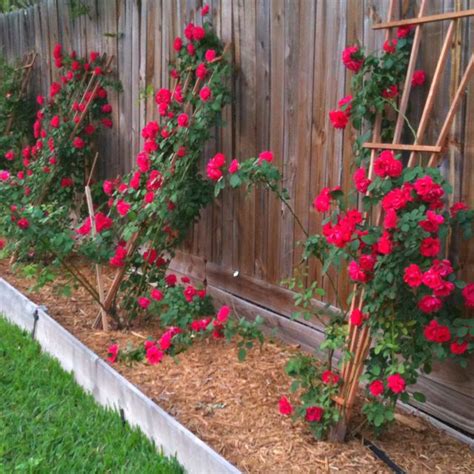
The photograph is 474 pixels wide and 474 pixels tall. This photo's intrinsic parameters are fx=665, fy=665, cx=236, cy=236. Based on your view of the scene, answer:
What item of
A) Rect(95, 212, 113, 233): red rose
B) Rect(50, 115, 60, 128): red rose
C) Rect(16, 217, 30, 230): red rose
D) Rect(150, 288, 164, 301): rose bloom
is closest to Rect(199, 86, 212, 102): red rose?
Rect(95, 212, 113, 233): red rose

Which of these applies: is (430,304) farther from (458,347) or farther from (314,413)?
(314,413)

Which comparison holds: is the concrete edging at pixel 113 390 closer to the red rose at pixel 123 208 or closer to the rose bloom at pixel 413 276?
the red rose at pixel 123 208

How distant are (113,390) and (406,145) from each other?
1940 millimetres

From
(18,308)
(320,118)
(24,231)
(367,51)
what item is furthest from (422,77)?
(18,308)

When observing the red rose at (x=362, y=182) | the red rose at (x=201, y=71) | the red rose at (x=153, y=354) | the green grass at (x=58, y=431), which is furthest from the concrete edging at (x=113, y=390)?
the red rose at (x=201, y=71)

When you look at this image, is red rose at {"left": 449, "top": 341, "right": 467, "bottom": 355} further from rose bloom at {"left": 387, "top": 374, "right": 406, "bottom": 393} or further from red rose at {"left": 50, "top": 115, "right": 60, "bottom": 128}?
red rose at {"left": 50, "top": 115, "right": 60, "bottom": 128}

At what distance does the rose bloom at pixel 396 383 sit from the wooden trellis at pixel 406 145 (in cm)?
24

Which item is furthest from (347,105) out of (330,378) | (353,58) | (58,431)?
(58,431)

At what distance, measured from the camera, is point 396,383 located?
2.57m

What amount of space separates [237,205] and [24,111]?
163 inches

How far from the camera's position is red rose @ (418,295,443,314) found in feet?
8.20

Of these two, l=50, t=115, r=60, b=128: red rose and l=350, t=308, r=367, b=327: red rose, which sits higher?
l=50, t=115, r=60, b=128: red rose

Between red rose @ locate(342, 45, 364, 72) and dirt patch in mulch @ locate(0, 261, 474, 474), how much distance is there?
1646 millimetres

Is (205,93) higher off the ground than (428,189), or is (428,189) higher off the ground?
(205,93)
